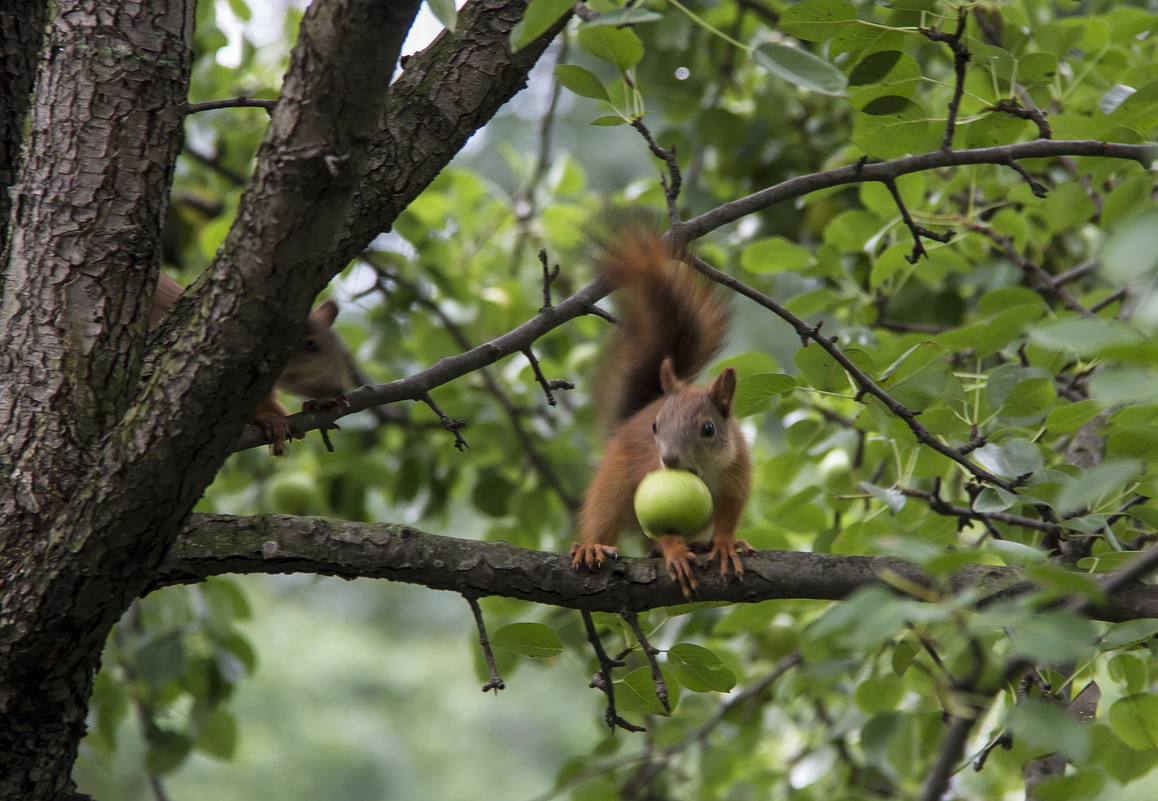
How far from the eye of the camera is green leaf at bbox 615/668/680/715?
160cm

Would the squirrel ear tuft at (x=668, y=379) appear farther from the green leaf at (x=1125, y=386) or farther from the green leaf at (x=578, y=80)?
the green leaf at (x=1125, y=386)

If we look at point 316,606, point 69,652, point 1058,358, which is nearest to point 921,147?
point 1058,358

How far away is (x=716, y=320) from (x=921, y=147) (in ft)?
3.14

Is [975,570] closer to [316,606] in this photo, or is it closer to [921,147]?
[921,147]

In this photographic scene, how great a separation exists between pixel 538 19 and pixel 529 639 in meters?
0.86

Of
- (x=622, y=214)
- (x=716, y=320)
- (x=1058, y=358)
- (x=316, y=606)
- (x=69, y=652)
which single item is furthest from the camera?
(x=316, y=606)

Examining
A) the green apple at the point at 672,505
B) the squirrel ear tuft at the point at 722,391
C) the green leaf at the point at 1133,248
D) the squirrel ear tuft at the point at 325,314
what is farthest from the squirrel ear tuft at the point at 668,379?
the green leaf at the point at 1133,248

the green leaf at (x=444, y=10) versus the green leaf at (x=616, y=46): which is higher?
the green leaf at (x=616, y=46)

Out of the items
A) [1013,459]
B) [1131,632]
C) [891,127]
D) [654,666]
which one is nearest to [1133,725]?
[1131,632]

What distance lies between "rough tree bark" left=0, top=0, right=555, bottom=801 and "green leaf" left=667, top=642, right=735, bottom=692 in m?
0.72

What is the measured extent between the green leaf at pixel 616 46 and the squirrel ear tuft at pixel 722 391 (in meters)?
0.93

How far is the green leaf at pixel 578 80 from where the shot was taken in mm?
1479

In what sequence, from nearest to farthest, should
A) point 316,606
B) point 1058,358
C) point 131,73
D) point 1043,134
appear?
1. point 131,73
2. point 1043,134
3. point 1058,358
4. point 316,606

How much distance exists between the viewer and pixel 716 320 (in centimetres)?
255
